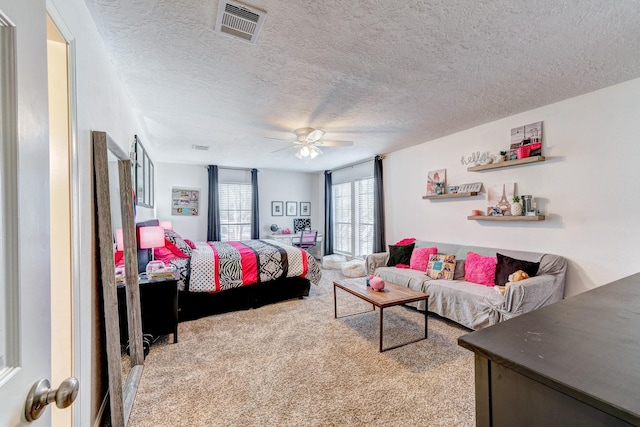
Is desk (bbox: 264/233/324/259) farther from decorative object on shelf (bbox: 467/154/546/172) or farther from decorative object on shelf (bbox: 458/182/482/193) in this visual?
decorative object on shelf (bbox: 467/154/546/172)

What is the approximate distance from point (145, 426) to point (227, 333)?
1222 mm

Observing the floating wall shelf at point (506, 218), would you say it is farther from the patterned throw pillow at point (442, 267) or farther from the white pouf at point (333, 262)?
the white pouf at point (333, 262)

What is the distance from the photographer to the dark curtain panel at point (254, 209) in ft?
22.0

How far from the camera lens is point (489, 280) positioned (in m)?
3.15

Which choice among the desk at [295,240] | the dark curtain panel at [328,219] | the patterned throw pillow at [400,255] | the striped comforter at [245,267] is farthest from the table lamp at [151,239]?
the dark curtain panel at [328,219]

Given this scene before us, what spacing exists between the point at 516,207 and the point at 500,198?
0.28 meters

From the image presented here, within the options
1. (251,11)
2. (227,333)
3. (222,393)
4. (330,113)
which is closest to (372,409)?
(222,393)

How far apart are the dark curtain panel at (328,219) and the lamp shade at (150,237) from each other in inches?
173

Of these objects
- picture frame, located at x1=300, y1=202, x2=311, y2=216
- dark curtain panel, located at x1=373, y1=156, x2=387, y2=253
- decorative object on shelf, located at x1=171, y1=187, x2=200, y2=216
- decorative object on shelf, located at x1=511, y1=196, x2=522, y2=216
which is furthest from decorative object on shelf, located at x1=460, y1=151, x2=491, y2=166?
decorative object on shelf, located at x1=171, y1=187, x2=200, y2=216

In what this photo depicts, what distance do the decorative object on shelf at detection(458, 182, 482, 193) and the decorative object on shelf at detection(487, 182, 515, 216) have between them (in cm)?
14

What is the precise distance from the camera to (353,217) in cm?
630

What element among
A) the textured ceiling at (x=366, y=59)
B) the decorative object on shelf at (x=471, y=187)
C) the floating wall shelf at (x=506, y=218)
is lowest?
the floating wall shelf at (x=506, y=218)

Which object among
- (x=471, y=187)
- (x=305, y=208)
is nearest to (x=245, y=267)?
(x=471, y=187)

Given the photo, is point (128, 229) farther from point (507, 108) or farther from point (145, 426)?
point (507, 108)
